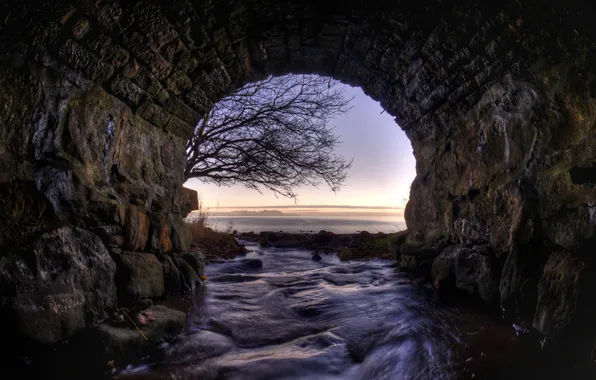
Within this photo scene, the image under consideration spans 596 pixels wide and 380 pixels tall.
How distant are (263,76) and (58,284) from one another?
11.2 feet

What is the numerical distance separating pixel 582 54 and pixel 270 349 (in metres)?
3.18

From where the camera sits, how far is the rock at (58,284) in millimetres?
1994

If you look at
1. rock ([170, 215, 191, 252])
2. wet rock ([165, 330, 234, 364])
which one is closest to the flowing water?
wet rock ([165, 330, 234, 364])

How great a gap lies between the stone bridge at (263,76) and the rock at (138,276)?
0.10 m

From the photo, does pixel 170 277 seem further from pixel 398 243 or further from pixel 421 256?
pixel 398 243

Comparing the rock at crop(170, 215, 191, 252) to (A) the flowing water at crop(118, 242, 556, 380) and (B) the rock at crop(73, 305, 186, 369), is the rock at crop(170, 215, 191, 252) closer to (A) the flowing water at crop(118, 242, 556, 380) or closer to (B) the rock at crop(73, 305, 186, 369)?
(A) the flowing water at crop(118, 242, 556, 380)

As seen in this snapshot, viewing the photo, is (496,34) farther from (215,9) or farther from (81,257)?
(81,257)

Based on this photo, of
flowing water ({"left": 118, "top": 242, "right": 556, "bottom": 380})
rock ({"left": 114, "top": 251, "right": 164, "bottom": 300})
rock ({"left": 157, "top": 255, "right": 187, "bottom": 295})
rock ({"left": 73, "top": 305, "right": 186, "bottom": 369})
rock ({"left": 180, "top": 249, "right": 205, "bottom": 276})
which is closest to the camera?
rock ({"left": 73, "top": 305, "right": 186, "bottom": 369})

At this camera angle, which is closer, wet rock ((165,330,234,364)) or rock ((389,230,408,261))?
wet rock ((165,330,234,364))

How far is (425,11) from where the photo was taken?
2.95 m

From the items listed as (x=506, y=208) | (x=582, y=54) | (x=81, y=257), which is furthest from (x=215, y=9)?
(x=506, y=208)

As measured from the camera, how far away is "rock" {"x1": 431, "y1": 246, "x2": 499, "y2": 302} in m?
3.24

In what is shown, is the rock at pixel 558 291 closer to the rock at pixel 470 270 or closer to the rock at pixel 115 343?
the rock at pixel 470 270

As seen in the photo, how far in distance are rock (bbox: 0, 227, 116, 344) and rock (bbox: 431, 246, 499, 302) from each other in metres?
3.47
